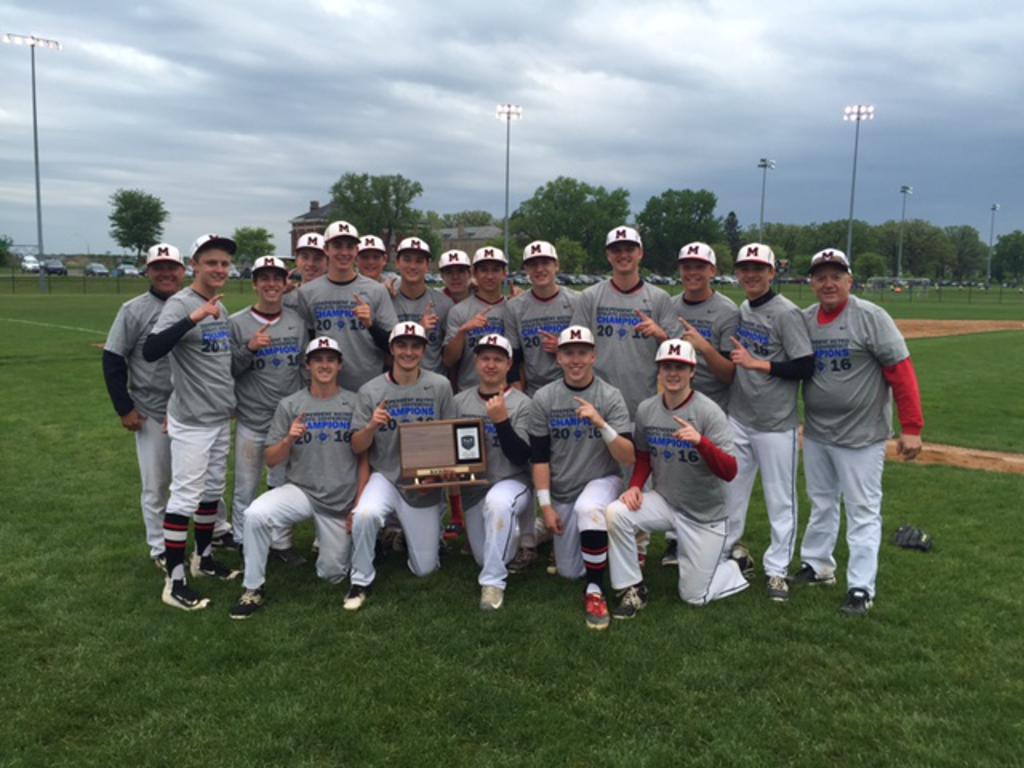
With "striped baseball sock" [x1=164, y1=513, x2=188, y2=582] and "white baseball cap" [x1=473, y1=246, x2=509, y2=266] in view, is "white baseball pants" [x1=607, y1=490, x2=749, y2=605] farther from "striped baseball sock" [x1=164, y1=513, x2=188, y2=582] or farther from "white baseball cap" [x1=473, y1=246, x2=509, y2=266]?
"striped baseball sock" [x1=164, y1=513, x2=188, y2=582]

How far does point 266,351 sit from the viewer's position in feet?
19.0

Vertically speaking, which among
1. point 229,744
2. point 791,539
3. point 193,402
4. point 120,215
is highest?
point 120,215

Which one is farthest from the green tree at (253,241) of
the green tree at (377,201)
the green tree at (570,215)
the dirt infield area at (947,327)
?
the dirt infield area at (947,327)

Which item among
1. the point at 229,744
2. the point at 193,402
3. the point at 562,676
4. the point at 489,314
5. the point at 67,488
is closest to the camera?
the point at 229,744

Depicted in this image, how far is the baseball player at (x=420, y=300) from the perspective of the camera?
20.6 ft

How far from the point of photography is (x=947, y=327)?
31.7m

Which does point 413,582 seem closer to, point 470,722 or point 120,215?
point 470,722

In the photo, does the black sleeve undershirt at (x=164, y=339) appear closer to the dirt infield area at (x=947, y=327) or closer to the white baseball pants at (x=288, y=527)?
the white baseball pants at (x=288, y=527)

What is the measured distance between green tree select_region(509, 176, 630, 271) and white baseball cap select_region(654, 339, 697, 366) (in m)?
103

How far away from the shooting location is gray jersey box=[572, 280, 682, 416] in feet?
18.8

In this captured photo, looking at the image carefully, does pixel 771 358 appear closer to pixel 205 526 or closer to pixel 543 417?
pixel 543 417

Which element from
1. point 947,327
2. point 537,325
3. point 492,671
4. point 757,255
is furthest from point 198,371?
point 947,327

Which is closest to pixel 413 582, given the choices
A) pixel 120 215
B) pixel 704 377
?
pixel 704 377

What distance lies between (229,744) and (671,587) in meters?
3.25
